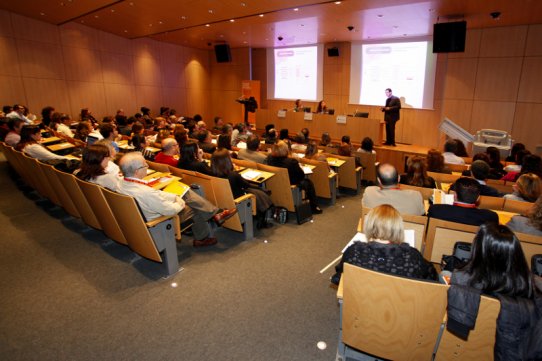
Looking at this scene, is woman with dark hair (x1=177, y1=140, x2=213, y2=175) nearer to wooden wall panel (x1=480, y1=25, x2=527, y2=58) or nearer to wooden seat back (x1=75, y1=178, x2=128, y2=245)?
wooden seat back (x1=75, y1=178, x2=128, y2=245)

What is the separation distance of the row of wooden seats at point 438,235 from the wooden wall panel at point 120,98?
38.9ft

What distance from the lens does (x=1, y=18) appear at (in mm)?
9172

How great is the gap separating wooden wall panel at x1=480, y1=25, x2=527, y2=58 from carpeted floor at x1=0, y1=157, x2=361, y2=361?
7601 mm

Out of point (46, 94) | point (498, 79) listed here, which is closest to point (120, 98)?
point (46, 94)

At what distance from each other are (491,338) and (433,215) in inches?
49.6

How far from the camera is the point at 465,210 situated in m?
2.79

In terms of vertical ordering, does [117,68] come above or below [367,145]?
above

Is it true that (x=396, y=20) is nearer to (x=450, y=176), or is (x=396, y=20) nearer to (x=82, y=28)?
(x=450, y=176)

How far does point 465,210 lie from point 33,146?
5.98 meters

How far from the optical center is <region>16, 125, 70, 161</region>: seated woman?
16.7 feet

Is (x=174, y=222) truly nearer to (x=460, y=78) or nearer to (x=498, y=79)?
(x=460, y=78)

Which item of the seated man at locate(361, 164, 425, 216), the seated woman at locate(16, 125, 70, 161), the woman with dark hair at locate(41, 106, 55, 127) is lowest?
the seated man at locate(361, 164, 425, 216)

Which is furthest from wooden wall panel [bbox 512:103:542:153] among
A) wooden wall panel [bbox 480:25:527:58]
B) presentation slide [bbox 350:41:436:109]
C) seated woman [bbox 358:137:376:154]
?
seated woman [bbox 358:137:376:154]

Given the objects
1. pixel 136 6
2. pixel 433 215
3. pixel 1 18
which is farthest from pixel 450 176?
pixel 1 18
